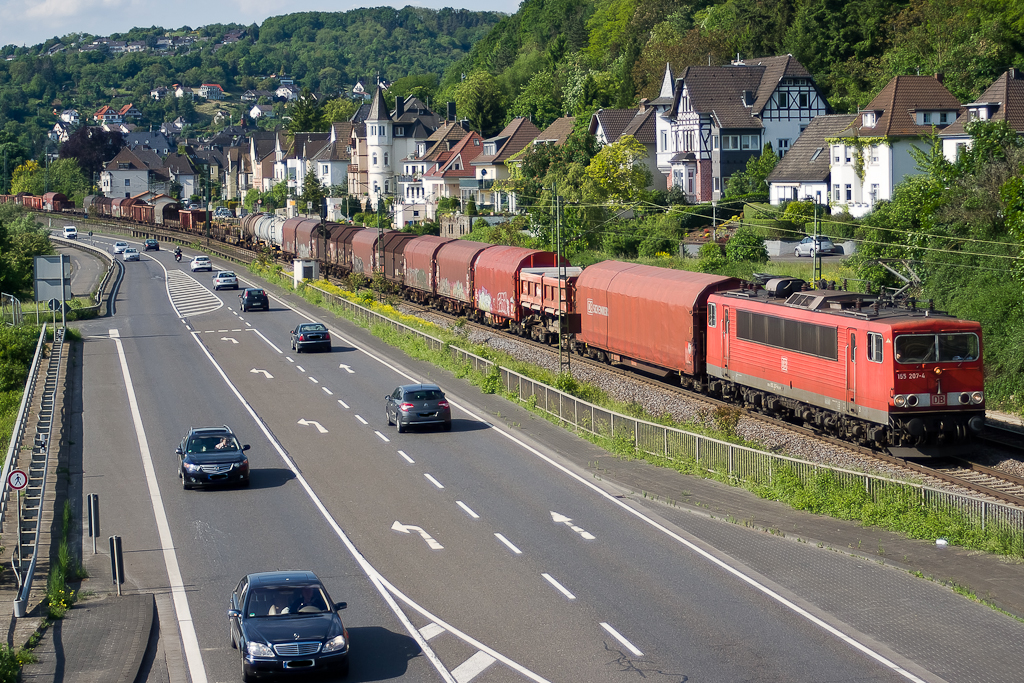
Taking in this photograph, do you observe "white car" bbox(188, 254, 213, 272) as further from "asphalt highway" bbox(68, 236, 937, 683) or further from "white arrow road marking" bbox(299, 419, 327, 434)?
"white arrow road marking" bbox(299, 419, 327, 434)

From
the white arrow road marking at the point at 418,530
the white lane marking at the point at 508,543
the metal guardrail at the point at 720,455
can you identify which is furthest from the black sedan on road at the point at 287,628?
the metal guardrail at the point at 720,455

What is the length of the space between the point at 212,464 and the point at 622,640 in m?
13.8

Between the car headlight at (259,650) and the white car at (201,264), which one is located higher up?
the white car at (201,264)

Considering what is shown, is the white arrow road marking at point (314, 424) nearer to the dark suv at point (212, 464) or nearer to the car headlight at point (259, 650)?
the dark suv at point (212, 464)

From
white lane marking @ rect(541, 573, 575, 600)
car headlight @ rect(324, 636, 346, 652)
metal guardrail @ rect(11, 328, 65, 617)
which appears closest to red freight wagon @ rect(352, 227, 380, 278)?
metal guardrail @ rect(11, 328, 65, 617)

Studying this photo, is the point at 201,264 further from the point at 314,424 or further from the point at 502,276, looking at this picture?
the point at 314,424

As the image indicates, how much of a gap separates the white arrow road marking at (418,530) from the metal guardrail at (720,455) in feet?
24.9

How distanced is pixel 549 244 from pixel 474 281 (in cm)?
2190

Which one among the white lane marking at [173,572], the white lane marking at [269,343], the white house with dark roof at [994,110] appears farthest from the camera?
the white house with dark roof at [994,110]

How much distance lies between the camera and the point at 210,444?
28328mm

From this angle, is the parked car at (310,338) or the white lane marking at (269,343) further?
the white lane marking at (269,343)

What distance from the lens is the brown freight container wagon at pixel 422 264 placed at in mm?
64250

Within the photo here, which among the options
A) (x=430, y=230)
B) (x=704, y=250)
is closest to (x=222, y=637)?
(x=704, y=250)

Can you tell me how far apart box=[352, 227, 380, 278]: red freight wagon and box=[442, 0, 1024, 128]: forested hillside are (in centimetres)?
4452
